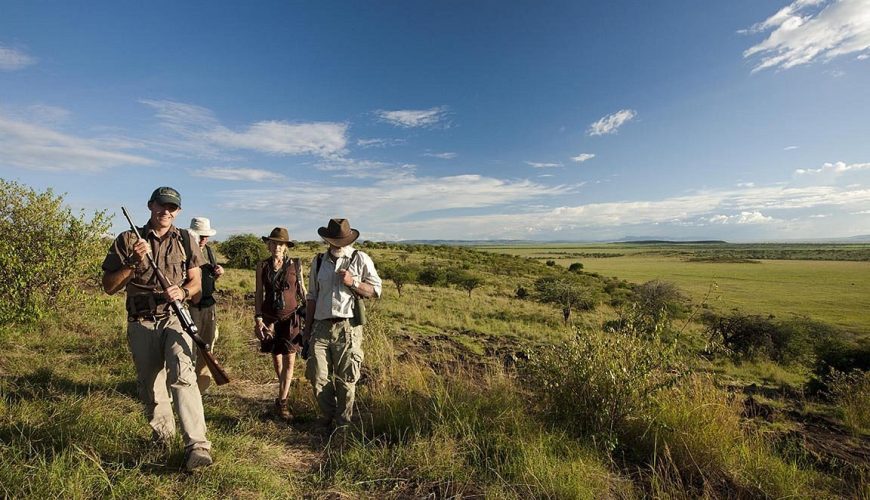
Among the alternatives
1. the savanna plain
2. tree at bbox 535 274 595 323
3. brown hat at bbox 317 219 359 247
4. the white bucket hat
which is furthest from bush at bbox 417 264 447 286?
brown hat at bbox 317 219 359 247

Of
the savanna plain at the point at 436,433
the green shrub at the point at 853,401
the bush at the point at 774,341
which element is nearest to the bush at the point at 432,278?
the bush at the point at 774,341

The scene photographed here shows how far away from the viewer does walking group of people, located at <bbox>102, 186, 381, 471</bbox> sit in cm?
337

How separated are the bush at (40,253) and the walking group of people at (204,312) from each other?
3358 mm

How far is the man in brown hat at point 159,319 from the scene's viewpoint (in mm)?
3303

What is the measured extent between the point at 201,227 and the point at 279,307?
5.05ft

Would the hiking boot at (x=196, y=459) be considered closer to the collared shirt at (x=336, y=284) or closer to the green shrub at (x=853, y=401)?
the collared shirt at (x=336, y=284)

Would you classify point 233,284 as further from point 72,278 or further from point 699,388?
point 699,388

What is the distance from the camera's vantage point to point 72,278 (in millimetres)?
7234

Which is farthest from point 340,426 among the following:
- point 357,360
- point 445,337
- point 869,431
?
point 445,337

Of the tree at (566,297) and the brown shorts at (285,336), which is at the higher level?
the brown shorts at (285,336)

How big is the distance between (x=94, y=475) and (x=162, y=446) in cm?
55

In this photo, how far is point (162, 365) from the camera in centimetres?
355

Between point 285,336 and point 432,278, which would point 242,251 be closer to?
point 432,278

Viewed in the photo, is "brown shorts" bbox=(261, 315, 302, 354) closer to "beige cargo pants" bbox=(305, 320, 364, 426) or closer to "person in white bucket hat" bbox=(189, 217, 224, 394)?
"person in white bucket hat" bbox=(189, 217, 224, 394)
